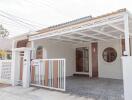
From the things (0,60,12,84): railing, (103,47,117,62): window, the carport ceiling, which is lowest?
(0,60,12,84): railing

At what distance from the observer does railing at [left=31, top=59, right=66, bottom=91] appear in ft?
25.2

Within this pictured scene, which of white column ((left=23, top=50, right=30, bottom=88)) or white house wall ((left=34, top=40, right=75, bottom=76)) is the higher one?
white house wall ((left=34, top=40, right=75, bottom=76))

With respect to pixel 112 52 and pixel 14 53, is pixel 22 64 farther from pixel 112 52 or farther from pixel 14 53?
pixel 112 52

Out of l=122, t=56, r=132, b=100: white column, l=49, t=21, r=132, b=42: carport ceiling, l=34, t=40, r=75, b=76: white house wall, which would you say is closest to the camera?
l=122, t=56, r=132, b=100: white column

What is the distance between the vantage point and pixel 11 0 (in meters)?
13.0

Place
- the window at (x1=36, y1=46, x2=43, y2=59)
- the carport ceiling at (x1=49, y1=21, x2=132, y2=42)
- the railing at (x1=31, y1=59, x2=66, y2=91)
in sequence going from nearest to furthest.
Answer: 1. the carport ceiling at (x1=49, y1=21, x2=132, y2=42)
2. the railing at (x1=31, y1=59, x2=66, y2=91)
3. the window at (x1=36, y1=46, x2=43, y2=59)

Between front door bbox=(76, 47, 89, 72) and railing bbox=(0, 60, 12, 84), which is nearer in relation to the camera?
railing bbox=(0, 60, 12, 84)

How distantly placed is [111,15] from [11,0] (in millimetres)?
9978

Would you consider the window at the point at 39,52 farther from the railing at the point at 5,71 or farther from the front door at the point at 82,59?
the front door at the point at 82,59

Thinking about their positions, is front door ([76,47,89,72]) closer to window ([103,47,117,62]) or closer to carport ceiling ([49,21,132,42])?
window ([103,47,117,62])

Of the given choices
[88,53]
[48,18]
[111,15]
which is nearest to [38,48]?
[88,53]

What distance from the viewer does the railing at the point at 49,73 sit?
7.69 meters

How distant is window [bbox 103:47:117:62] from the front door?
1.72 meters

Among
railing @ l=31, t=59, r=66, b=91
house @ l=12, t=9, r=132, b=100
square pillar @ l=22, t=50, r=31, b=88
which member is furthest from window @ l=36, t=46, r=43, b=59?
A: square pillar @ l=22, t=50, r=31, b=88
